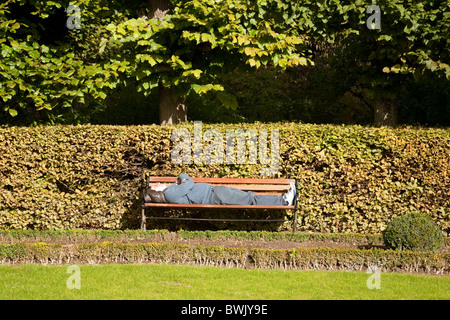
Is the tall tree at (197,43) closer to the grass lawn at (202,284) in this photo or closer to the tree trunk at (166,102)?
the tree trunk at (166,102)

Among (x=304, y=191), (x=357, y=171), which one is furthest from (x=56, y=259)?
(x=357, y=171)

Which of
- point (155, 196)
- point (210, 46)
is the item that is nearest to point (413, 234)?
point (155, 196)

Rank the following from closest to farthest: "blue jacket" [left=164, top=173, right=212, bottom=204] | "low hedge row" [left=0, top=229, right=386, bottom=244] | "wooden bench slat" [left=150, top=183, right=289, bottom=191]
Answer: "low hedge row" [left=0, top=229, right=386, bottom=244], "blue jacket" [left=164, top=173, right=212, bottom=204], "wooden bench slat" [left=150, top=183, right=289, bottom=191]

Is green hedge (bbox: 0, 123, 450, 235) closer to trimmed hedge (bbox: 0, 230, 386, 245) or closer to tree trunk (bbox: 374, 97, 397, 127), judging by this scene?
trimmed hedge (bbox: 0, 230, 386, 245)

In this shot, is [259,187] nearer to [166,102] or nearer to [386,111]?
[166,102]

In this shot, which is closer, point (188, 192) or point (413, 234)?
point (413, 234)

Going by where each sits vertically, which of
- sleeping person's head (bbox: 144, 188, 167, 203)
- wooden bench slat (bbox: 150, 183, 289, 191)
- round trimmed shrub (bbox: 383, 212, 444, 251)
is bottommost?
round trimmed shrub (bbox: 383, 212, 444, 251)

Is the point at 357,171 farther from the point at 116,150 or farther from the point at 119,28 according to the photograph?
the point at 119,28

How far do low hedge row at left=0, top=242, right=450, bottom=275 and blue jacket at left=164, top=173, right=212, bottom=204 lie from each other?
1333mm

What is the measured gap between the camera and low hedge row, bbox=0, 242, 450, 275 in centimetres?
657

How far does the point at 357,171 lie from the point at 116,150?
3787 millimetres

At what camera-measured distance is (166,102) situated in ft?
33.6

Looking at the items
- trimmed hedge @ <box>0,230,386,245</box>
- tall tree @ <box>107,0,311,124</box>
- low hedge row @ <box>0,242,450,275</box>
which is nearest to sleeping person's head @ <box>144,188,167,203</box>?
trimmed hedge @ <box>0,230,386,245</box>

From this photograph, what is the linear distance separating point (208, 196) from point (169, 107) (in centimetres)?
260
